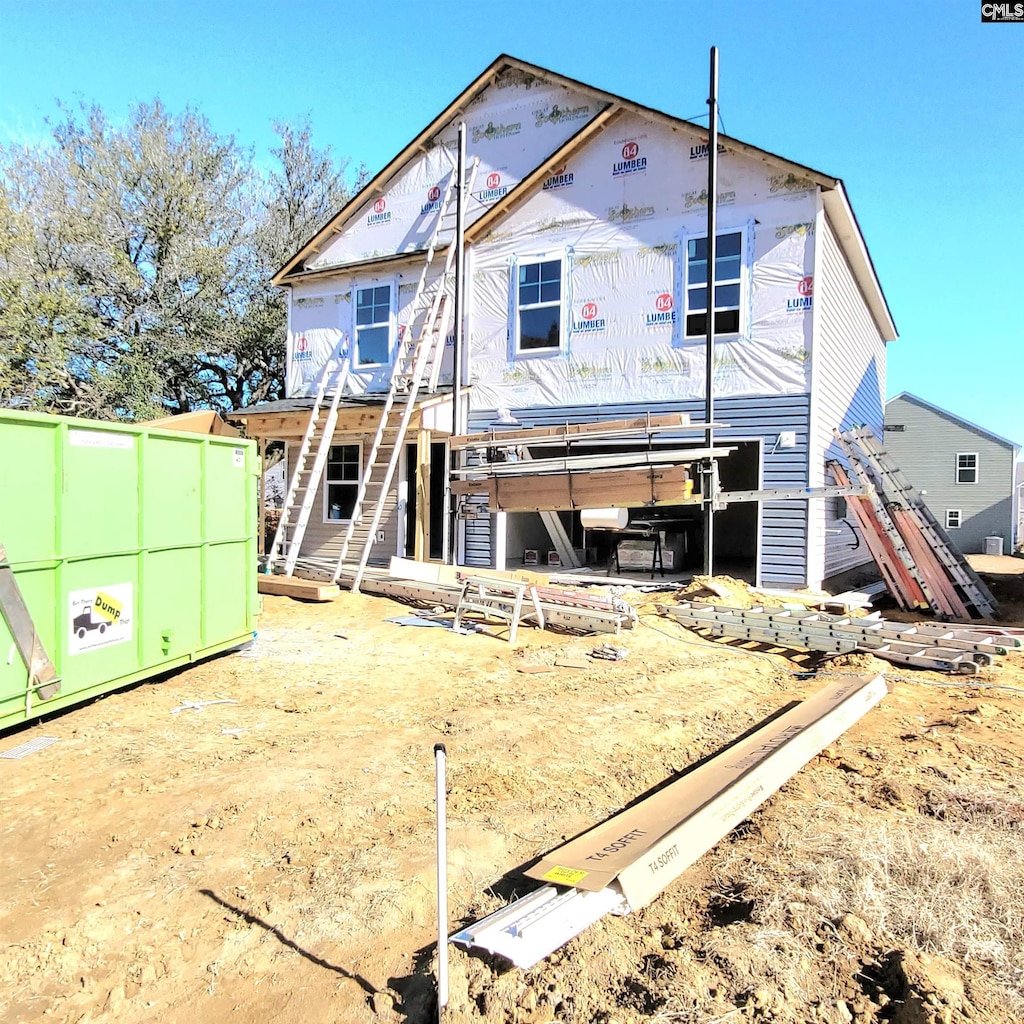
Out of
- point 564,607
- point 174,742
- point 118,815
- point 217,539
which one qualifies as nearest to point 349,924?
point 118,815

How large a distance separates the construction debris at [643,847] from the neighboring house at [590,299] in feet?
27.2

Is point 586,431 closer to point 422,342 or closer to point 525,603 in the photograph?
point 525,603

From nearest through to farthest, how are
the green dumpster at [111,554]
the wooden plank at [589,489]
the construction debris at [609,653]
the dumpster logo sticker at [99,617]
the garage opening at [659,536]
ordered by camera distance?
1. the green dumpster at [111,554]
2. the dumpster logo sticker at [99,617]
3. the construction debris at [609,653]
4. the wooden plank at [589,489]
5. the garage opening at [659,536]

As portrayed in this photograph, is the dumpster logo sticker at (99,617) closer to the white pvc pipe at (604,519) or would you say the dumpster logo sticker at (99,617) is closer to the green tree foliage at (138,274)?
the white pvc pipe at (604,519)

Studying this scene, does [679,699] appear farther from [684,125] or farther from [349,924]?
[684,125]

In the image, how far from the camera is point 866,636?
26.6ft

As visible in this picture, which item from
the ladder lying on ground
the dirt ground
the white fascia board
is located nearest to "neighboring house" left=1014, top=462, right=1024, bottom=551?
the white fascia board

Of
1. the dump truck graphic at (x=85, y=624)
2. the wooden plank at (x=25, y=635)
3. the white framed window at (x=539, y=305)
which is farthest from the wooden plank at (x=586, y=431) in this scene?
the wooden plank at (x=25, y=635)

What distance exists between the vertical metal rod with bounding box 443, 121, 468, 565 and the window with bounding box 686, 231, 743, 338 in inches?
178

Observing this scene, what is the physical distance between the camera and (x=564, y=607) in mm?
9859

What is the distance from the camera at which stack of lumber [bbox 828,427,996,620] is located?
11008 millimetres

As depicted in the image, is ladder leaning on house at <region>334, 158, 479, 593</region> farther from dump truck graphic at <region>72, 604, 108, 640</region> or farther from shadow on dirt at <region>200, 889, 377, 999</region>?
shadow on dirt at <region>200, 889, 377, 999</region>

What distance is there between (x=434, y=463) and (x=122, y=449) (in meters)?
10.3

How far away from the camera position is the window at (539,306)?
14.3m
